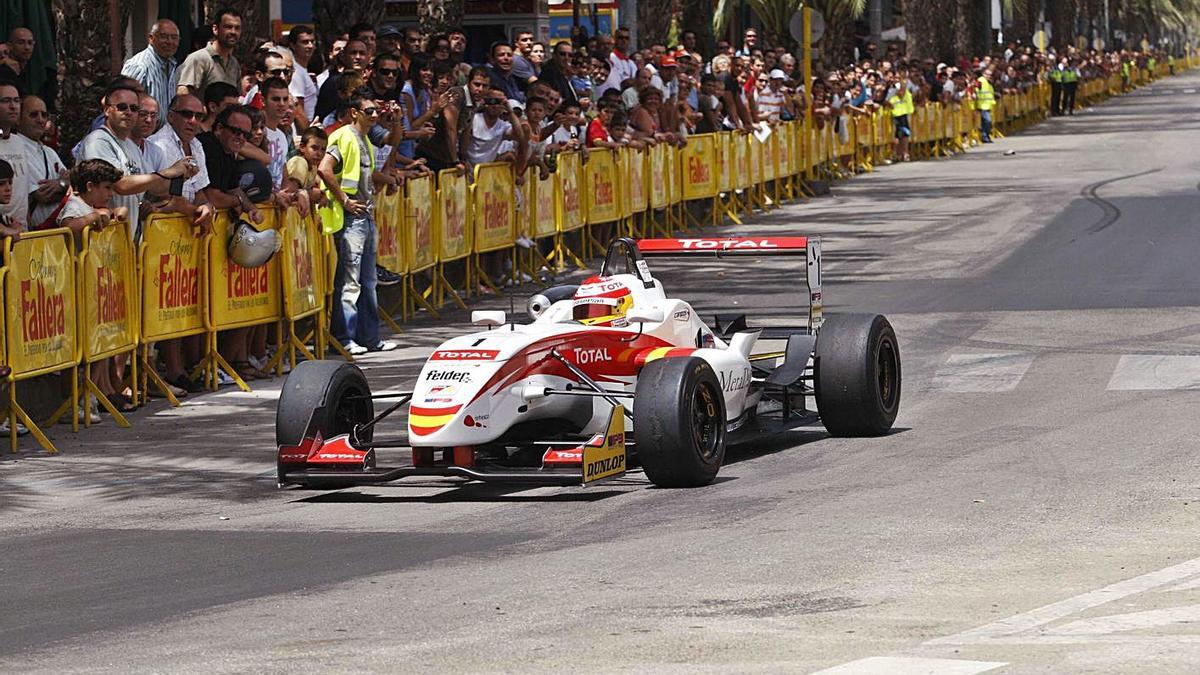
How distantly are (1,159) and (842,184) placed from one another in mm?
25435

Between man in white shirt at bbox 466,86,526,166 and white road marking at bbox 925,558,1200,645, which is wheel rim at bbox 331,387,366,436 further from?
man in white shirt at bbox 466,86,526,166

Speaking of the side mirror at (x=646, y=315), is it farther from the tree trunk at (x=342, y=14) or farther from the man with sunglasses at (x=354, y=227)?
the tree trunk at (x=342, y=14)

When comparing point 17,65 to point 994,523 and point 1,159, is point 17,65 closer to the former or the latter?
point 1,159

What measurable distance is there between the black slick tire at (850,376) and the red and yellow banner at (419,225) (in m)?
6.64

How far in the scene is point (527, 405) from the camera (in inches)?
405

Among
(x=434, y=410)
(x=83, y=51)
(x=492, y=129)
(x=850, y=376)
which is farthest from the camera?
(x=492, y=129)

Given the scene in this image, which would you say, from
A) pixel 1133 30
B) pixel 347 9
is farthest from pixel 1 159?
pixel 1133 30

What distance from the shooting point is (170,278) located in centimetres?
1362

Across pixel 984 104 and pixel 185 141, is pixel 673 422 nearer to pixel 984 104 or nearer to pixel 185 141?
pixel 185 141

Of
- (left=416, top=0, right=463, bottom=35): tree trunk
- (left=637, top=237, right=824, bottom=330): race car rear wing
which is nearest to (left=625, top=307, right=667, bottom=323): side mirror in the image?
(left=637, top=237, right=824, bottom=330): race car rear wing

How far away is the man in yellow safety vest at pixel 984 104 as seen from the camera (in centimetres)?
5150

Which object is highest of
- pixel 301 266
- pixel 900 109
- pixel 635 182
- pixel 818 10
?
pixel 818 10

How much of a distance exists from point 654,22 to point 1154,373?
883 inches

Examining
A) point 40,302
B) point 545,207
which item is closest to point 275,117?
point 40,302
